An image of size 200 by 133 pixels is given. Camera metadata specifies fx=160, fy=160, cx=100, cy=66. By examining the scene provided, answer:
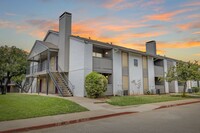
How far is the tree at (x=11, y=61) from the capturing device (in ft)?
94.7

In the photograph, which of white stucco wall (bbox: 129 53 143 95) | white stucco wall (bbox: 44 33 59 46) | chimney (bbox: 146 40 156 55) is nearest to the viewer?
white stucco wall (bbox: 129 53 143 95)

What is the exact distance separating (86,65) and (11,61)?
64.2 ft

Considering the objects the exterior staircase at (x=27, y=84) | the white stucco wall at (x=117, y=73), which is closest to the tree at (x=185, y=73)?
the white stucco wall at (x=117, y=73)

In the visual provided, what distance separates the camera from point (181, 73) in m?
22.4

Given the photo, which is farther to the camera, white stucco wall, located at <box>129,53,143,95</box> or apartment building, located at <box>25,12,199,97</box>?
white stucco wall, located at <box>129,53,143,95</box>

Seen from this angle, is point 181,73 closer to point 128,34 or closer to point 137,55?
point 137,55

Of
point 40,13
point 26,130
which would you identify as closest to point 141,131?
point 26,130

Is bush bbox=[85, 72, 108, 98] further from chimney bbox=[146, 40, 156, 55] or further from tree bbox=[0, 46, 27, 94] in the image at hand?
tree bbox=[0, 46, 27, 94]

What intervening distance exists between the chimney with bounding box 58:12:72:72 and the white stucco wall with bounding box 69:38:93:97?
1.07 m

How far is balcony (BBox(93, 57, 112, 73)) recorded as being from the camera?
18753 millimetres

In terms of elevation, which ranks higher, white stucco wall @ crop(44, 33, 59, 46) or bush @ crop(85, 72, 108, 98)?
white stucco wall @ crop(44, 33, 59, 46)

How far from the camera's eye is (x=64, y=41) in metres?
20.4

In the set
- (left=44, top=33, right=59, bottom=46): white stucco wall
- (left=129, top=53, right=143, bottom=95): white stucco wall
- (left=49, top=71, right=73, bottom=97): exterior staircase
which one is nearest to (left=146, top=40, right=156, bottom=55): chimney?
(left=129, top=53, right=143, bottom=95): white stucco wall

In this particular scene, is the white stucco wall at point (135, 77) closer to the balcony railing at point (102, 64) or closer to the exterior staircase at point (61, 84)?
the balcony railing at point (102, 64)
